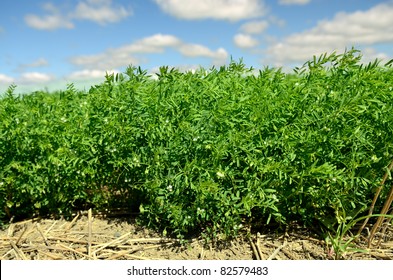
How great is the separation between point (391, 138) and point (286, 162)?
0.89m

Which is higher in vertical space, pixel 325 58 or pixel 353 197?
pixel 325 58

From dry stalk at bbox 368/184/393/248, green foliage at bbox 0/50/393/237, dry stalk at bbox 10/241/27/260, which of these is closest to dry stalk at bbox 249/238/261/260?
green foliage at bbox 0/50/393/237

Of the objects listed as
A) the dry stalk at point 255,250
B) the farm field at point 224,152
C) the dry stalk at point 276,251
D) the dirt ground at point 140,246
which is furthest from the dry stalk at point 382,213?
the dry stalk at point 255,250

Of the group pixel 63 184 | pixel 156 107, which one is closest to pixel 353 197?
pixel 156 107

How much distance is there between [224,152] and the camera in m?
3.63

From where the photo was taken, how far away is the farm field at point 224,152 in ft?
12.1

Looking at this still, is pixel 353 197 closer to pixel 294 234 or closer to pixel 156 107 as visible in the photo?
pixel 294 234

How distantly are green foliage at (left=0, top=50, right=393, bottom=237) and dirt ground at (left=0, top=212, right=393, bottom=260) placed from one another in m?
0.15

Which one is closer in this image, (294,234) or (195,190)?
(195,190)

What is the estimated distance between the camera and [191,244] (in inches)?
159

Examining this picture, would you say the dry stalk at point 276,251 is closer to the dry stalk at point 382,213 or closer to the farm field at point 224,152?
the farm field at point 224,152

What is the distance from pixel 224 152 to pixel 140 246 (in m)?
1.18

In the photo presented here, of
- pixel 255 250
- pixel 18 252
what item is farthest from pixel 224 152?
pixel 18 252

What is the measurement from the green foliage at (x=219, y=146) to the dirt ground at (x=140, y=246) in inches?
6.1
